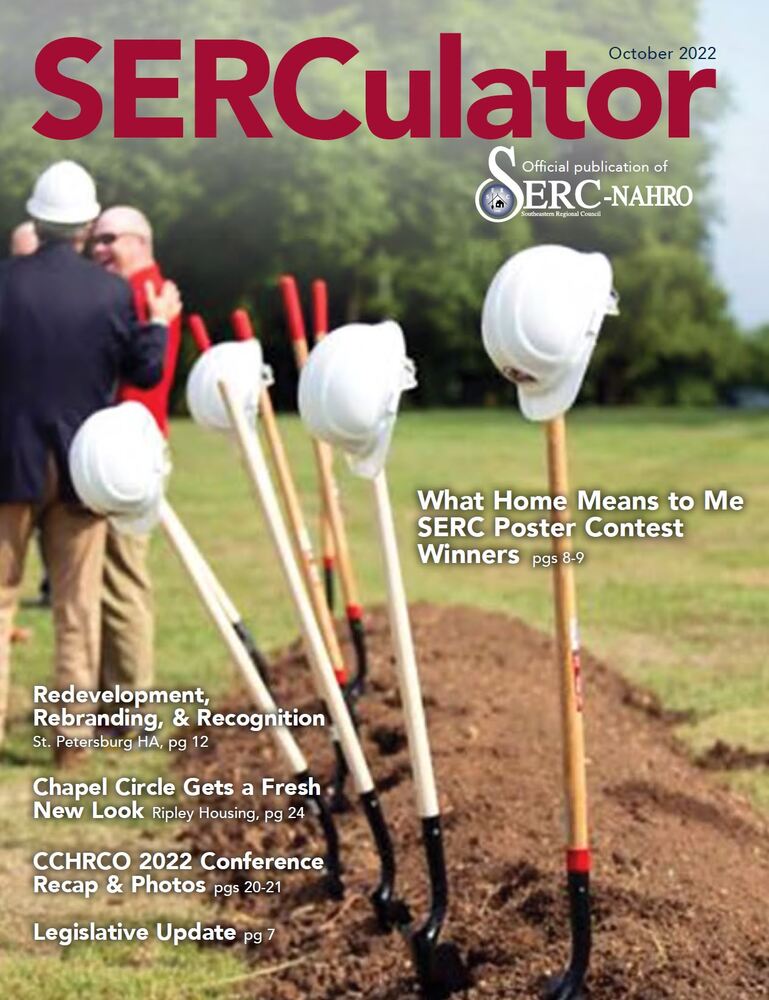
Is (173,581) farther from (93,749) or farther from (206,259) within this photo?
(206,259)

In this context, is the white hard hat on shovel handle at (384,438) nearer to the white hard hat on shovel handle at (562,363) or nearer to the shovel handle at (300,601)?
the shovel handle at (300,601)

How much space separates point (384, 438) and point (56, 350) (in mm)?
3461

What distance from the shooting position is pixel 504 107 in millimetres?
8703

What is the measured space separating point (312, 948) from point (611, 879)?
90 centimetres

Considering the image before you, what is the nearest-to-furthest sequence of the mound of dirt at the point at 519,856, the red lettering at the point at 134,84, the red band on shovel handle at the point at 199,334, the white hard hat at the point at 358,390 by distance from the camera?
the mound of dirt at the point at 519,856
the white hard hat at the point at 358,390
the red band on shovel handle at the point at 199,334
the red lettering at the point at 134,84

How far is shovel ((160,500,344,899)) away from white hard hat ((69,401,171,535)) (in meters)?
0.08

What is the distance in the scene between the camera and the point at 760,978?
4.83 m

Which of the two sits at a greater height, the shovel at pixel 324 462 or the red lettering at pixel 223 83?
the red lettering at pixel 223 83

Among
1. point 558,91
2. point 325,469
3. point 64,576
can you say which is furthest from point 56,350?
point 558,91

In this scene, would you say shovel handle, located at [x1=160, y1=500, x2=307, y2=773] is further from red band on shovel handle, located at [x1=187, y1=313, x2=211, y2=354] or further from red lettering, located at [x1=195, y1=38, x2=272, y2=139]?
red lettering, located at [x1=195, y1=38, x2=272, y2=139]

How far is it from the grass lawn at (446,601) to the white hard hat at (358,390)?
158 cm

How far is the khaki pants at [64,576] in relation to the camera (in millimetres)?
8625

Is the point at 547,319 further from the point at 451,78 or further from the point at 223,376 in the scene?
the point at 451,78

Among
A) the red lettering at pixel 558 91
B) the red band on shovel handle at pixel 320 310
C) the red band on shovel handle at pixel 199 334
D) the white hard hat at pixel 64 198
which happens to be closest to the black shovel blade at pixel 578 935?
the red lettering at pixel 558 91
